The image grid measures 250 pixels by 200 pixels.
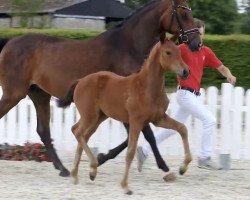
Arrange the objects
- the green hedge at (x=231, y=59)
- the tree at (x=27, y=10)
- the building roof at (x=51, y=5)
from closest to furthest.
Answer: the green hedge at (x=231, y=59) → the tree at (x=27, y=10) → the building roof at (x=51, y=5)

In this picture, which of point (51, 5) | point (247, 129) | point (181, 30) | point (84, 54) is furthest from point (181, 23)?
point (51, 5)

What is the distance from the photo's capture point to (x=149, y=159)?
906 cm

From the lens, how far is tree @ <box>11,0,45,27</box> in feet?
88.2

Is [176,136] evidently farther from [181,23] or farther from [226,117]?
[181,23]

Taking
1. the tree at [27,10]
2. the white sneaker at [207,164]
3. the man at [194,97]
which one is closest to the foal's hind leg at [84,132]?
the man at [194,97]

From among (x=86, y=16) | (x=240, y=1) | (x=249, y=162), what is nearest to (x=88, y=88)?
(x=249, y=162)

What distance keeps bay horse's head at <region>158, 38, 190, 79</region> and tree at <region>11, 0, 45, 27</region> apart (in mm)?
20923

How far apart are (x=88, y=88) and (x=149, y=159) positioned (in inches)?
91.7

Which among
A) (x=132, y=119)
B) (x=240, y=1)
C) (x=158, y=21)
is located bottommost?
(x=240, y=1)

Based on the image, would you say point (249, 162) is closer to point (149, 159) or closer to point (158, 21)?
point (149, 159)

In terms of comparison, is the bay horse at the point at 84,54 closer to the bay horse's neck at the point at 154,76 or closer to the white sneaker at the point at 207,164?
the bay horse's neck at the point at 154,76

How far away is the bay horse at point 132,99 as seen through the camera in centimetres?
661

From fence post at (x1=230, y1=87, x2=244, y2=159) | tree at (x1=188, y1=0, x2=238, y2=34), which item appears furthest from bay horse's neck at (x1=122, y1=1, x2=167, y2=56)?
tree at (x1=188, y1=0, x2=238, y2=34)

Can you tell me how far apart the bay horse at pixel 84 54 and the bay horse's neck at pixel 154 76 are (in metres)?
0.61
